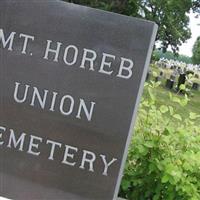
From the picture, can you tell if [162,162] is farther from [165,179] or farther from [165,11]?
[165,11]

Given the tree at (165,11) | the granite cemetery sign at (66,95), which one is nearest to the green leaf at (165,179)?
the granite cemetery sign at (66,95)

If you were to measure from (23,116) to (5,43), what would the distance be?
1.39 ft

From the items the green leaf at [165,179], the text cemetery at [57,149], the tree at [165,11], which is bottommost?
the tree at [165,11]

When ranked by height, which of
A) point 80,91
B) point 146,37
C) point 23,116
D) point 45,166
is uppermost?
point 146,37

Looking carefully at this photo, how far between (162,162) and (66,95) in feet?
2.98

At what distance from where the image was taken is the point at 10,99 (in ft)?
10.2

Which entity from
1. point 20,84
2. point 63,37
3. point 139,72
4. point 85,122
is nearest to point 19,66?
point 20,84

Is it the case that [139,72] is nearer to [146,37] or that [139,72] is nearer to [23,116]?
[146,37]

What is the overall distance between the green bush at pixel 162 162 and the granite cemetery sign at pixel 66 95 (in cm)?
63

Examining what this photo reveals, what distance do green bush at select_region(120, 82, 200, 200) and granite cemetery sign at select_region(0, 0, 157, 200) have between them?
0.63 meters

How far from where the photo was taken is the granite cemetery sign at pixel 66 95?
2.94 m

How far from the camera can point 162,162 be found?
3562 millimetres

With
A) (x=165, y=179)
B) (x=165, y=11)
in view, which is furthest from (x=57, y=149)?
(x=165, y=11)

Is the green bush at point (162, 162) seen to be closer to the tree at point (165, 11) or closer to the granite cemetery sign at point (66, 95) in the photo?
the granite cemetery sign at point (66, 95)
